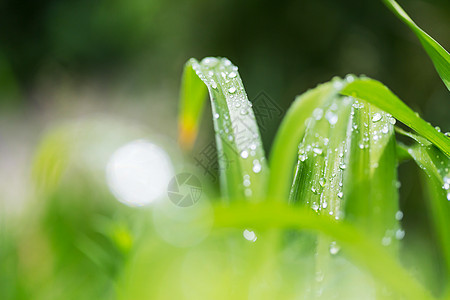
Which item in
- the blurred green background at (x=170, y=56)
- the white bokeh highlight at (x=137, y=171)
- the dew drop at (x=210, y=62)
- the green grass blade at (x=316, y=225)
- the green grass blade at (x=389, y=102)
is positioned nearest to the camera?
the green grass blade at (x=316, y=225)

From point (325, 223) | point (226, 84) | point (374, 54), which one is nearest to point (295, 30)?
point (374, 54)

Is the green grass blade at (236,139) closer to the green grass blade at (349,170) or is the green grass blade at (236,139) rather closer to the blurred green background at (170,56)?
the green grass blade at (349,170)

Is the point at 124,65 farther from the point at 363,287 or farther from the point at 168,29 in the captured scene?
the point at 363,287

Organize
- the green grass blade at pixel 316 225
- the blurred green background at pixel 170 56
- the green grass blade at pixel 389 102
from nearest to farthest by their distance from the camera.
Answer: the green grass blade at pixel 316 225
the green grass blade at pixel 389 102
the blurred green background at pixel 170 56

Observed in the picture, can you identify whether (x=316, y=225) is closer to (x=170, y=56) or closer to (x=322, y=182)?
(x=322, y=182)

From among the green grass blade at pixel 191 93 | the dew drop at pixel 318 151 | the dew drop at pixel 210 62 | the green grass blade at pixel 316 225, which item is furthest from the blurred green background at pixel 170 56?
the green grass blade at pixel 316 225

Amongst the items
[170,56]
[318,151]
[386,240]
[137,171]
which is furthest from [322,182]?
[170,56]
